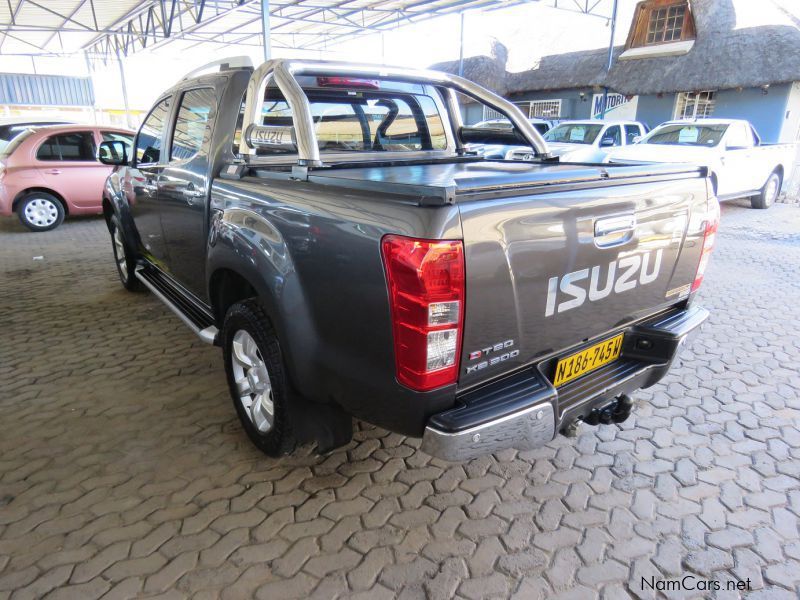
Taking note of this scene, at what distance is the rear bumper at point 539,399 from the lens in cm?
174

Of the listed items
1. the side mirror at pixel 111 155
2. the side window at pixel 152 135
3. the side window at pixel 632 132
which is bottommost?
the side mirror at pixel 111 155

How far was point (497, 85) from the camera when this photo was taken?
23.1 m

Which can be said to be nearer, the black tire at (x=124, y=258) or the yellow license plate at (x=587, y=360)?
the yellow license plate at (x=587, y=360)

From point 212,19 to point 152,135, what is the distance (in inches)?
661

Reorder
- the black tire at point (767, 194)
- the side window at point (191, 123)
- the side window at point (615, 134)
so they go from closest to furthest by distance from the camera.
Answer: the side window at point (191, 123)
the black tire at point (767, 194)
the side window at point (615, 134)

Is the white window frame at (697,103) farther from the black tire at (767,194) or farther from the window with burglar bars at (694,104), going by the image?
the black tire at (767,194)

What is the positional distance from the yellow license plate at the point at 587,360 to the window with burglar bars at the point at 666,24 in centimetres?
2144

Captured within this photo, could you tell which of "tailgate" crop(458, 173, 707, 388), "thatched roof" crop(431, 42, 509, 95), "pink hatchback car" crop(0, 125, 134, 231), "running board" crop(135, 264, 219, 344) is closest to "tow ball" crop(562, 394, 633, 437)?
"tailgate" crop(458, 173, 707, 388)

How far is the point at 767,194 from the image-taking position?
1073 cm

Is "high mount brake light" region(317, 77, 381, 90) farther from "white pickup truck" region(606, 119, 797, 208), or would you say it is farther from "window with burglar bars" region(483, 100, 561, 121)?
"window with burglar bars" region(483, 100, 561, 121)

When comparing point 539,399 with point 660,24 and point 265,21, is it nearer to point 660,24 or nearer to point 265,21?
point 265,21

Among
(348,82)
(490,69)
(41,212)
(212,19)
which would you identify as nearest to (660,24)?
(490,69)

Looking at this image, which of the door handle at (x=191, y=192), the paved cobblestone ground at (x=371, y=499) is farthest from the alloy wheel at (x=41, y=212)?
the door handle at (x=191, y=192)

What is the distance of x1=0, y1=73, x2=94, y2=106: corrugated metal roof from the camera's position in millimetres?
29969
